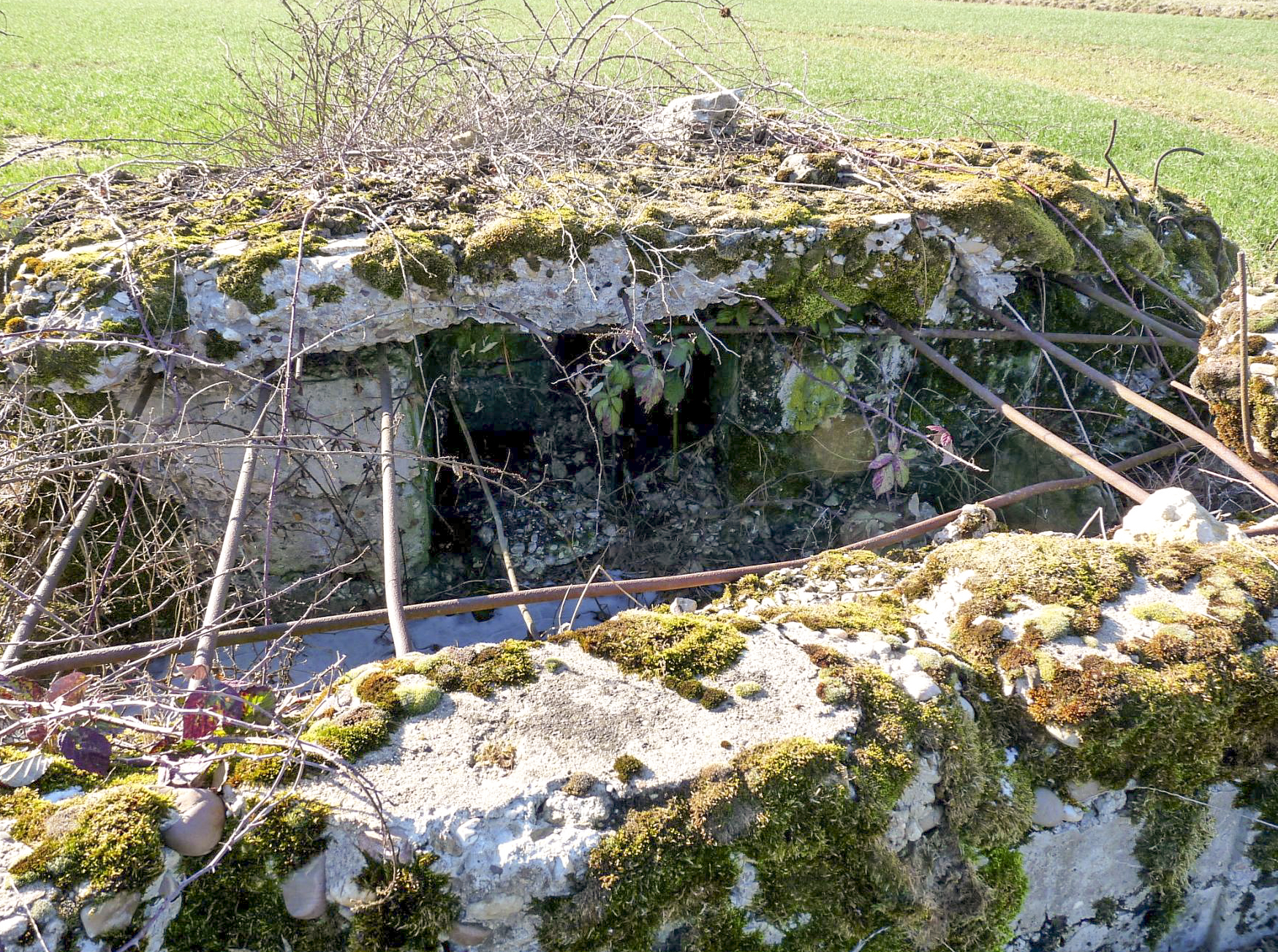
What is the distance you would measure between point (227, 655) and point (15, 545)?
0.85m

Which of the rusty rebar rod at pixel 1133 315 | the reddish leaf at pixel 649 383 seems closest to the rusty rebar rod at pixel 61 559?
the reddish leaf at pixel 649 383

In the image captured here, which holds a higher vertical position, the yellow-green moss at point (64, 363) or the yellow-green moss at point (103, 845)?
the yellow-green moss at point (64, 363)

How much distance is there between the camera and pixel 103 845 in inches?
48.8

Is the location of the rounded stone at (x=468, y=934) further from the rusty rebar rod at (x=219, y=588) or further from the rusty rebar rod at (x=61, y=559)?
the rusty rebar rod at (x=61, y=559)

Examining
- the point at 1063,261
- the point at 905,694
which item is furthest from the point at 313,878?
the point at 1063,261

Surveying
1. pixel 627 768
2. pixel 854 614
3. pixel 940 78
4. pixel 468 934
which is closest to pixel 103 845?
pixel 468 934

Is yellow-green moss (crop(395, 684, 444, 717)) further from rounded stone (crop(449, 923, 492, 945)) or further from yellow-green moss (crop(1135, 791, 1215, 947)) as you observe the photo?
yellow-green moss (crop(1135, 791, 1215, 947))

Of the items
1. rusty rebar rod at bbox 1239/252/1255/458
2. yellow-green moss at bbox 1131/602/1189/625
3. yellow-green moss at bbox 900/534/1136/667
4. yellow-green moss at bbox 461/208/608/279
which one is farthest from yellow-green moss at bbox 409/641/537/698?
rusty rebar rod at bbox 1239/252/1255/458

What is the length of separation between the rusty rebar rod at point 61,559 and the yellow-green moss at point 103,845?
2.26 ft

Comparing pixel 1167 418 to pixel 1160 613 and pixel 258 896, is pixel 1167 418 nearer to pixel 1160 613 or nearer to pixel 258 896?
pixel 1160 613

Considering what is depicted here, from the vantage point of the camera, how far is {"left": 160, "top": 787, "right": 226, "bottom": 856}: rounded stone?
1.29m

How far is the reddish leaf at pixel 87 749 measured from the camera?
1370 millimetres

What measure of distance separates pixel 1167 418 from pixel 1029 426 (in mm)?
432

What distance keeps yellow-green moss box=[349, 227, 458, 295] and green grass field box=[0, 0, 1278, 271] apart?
Result: 2.26m
